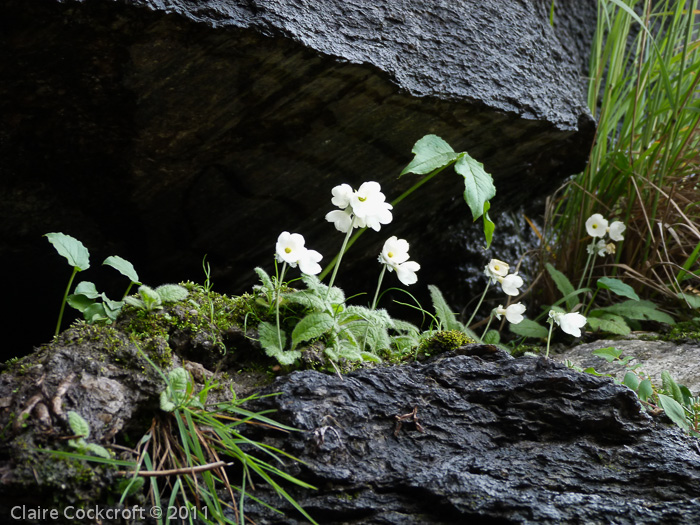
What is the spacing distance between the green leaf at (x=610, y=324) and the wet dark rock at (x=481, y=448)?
1110 millimetres

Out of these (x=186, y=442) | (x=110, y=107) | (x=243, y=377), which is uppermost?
(x=110, y=107)

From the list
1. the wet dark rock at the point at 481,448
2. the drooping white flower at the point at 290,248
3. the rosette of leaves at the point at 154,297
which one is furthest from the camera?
the drooping white flower at the point at 290,248

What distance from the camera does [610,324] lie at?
105 inches

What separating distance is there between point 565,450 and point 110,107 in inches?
69.0

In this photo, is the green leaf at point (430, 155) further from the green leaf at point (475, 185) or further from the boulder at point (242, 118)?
the boulder at point (242, 118)

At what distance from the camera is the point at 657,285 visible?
2.86 m

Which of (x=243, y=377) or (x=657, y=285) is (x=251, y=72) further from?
(x=657, y=285)

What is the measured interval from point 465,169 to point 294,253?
0.59 m

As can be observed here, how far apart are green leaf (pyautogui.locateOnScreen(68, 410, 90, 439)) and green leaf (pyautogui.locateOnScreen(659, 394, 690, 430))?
4.77 ft

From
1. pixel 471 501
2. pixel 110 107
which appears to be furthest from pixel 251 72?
pixel 471 501

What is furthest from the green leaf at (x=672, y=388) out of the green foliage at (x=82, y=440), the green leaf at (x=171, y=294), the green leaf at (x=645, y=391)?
the green foliage at (x=82, y=440)

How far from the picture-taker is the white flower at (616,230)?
9.18 feet

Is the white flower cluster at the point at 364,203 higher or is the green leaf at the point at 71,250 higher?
the white flower cluster at the point at 364,203

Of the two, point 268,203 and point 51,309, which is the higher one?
point 268,203
